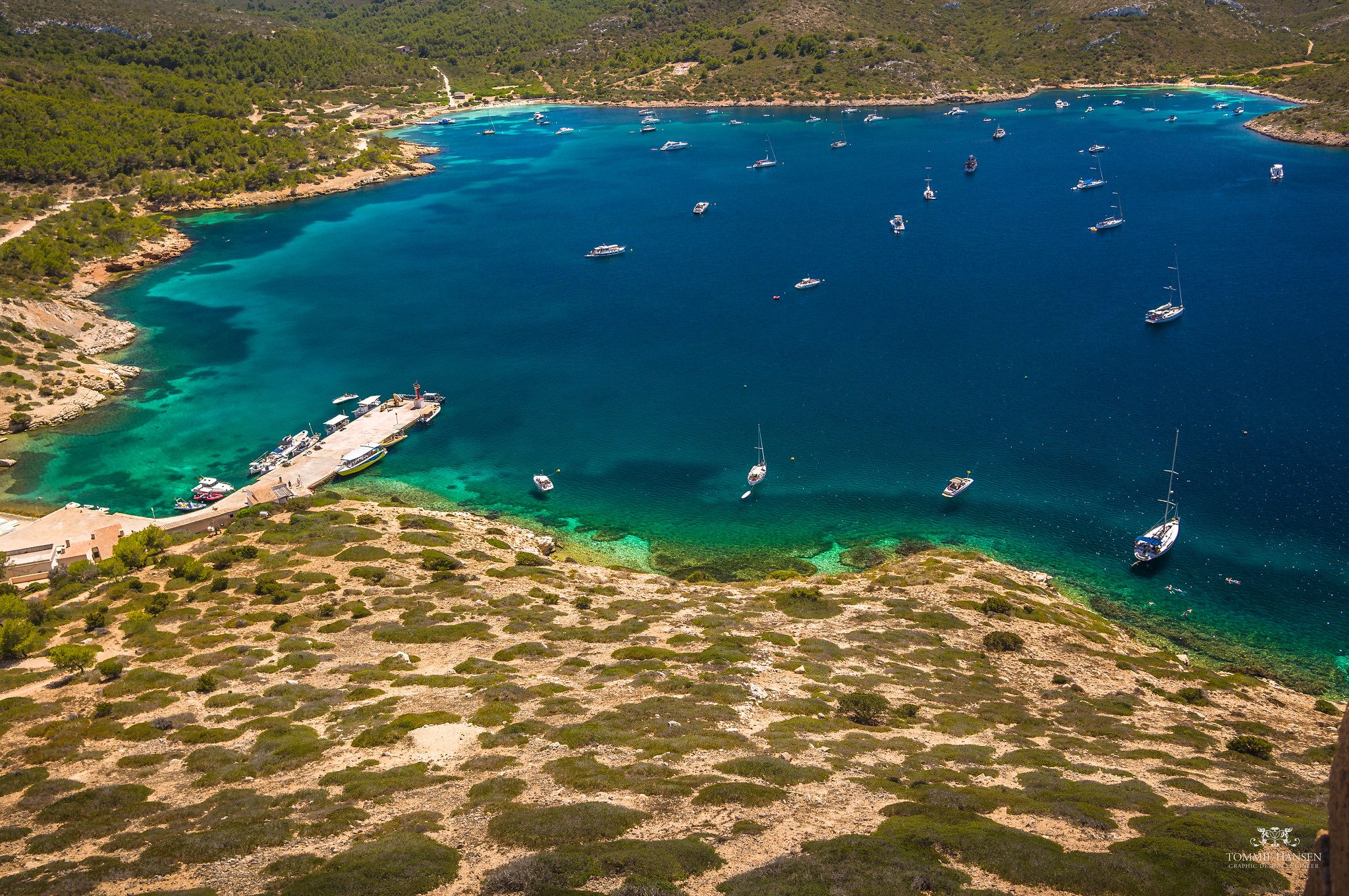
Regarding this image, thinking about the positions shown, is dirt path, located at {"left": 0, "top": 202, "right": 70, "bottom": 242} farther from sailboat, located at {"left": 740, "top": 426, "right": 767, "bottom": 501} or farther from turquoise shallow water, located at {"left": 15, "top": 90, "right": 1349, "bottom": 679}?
sailboat, located at {"left": 740, "top": 426, "right": 767, "bottom": 501}

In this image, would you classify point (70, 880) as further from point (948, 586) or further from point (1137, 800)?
point (948, 586)

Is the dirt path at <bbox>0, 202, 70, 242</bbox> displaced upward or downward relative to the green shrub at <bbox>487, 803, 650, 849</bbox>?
upward

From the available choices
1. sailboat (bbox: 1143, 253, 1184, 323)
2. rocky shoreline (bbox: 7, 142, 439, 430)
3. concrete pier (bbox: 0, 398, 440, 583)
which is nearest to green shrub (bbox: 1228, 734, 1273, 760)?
concrete pier (bbox: 0, 398, 440, 583)

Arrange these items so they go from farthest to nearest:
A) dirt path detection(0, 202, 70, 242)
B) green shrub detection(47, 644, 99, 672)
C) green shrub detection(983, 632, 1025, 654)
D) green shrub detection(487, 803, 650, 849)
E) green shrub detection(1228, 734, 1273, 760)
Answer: dirt path detection(0, 202, 70, 242) < green shrub detection(983, 632, 1025, 654) < green shrub detection(47, 644, 99, 672) < green shrub detection(1228, 734, 1273, 760) < green shrub detection(487, 803, 650, 849)

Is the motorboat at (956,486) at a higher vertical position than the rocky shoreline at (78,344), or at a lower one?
lower

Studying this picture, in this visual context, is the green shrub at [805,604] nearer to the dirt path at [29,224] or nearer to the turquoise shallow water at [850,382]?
the turquoise shallow water at [850,382]

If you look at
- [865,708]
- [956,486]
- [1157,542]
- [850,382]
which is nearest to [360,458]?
[850,382]

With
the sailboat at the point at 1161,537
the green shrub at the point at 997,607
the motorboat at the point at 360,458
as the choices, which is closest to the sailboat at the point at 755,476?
the green shrub at the point at 997,607
